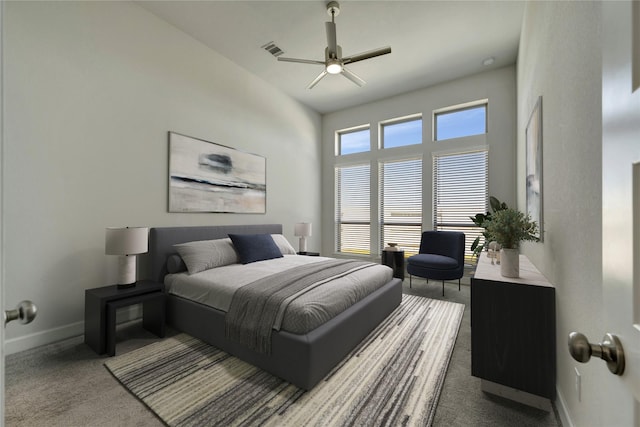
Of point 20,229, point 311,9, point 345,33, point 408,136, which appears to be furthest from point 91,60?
point 408,136

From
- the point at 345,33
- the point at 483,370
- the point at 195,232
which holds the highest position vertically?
the point at 345,33

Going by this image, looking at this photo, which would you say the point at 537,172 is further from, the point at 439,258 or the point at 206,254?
the point at 206,254

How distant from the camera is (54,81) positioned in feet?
7.77

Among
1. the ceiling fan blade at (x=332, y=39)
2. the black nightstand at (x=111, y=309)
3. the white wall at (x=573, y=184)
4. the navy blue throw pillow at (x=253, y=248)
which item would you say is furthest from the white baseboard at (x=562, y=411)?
the ceiling fan blade at (x=332, y=39)

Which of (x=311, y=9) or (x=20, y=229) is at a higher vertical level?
(x=311, y=9)

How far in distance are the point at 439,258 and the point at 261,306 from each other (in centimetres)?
287

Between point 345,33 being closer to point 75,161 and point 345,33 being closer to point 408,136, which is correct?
point 408,136

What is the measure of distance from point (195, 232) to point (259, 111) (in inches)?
90.5

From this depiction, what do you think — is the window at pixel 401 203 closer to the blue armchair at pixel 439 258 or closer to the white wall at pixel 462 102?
the white wall at pixel 462 102

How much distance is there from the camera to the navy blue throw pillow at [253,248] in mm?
3260

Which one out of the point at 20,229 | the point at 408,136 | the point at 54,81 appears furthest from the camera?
the point at 408,136

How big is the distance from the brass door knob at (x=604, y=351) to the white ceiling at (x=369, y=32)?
3.40 meters

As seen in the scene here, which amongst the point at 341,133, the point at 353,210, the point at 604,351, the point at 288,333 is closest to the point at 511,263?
the point at 604,351

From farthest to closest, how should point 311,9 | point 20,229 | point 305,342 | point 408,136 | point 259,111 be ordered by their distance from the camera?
point 408,136 → point 259,111 → point 311,9 → point 20,229 → point 305,342
